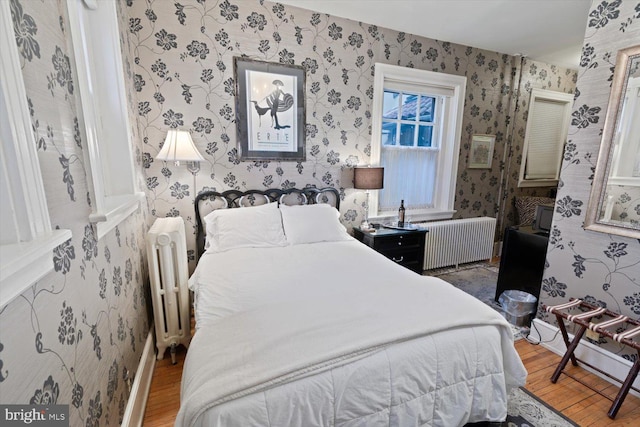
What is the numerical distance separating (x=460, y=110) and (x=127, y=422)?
160 inches

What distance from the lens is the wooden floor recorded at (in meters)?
1.64

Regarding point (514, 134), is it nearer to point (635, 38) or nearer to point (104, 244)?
point (635, 38)

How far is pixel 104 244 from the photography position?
129 centimetres

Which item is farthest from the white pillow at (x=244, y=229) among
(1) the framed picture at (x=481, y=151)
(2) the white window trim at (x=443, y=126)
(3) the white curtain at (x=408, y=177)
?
(1) the framed picture at (x=481, y=151)

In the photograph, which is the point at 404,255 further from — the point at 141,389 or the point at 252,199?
the point at 141,389

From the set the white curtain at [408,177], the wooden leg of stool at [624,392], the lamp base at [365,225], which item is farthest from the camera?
the white curtain at [408,177]

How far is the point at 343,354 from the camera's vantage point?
3.60 feet

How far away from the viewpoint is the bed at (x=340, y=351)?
3.26 ft

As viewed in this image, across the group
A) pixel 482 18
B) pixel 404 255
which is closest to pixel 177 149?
pixel 404 255

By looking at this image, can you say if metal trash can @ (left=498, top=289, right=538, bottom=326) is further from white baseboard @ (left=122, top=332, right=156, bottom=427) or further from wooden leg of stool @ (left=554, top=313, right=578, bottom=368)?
white baseboard @ (left=122, top=332, right=156, bottom=427)

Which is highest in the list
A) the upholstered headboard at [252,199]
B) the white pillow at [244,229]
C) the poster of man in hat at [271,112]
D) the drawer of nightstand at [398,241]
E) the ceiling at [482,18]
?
the ceiling at [482,18]

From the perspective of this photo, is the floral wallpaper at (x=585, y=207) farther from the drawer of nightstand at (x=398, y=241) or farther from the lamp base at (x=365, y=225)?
the lamp base at (x=365, y=225)

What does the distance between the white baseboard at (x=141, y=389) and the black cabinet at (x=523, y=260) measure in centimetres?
303

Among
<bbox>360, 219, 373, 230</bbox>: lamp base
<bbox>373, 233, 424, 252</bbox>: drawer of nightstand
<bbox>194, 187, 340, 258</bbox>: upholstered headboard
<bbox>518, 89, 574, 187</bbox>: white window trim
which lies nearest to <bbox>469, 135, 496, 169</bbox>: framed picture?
<bbox>518, 89, 574, 187</bbox>: white window trim
